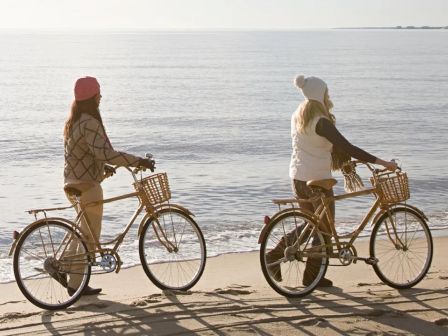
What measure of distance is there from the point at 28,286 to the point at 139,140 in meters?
22.6

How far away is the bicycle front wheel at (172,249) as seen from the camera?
7.64 metres

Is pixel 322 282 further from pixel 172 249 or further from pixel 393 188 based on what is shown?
pixel 172 249

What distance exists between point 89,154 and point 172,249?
1082 millimetres

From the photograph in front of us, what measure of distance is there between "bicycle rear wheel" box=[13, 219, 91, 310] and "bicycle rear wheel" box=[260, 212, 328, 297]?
4.84 feet

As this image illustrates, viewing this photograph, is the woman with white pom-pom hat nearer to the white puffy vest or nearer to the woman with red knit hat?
the white puffy vest

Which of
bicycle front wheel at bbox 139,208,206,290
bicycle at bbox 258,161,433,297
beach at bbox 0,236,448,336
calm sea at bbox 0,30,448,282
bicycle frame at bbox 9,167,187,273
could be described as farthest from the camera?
calm sea at bbox 0,30,448,282

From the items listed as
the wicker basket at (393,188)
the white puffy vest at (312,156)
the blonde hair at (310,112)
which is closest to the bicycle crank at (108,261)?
the white puffy vest at (312,156)

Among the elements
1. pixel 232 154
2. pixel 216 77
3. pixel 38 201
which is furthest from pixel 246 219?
pixel 216 77

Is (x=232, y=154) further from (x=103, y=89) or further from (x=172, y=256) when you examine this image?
(x=103, y=89)

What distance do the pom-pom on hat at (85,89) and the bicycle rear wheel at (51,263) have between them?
1.03 m

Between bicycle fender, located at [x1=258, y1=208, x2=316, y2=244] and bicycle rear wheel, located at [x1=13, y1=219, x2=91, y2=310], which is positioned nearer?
bicycle rear wheel, located at [x1=13, y1=219, x2=91, y2=310]

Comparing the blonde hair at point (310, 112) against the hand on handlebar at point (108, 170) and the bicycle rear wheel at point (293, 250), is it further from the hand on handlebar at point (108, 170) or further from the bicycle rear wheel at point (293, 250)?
the hand on handlebar at point (108, 170)

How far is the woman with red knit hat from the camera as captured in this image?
7.35 meters

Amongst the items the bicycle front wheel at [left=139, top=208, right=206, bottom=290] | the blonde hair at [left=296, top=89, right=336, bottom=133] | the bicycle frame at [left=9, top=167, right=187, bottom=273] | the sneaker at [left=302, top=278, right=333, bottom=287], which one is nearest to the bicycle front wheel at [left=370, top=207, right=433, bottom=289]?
the sneaker at [left=302, top=278, right=333, bottom=287]
